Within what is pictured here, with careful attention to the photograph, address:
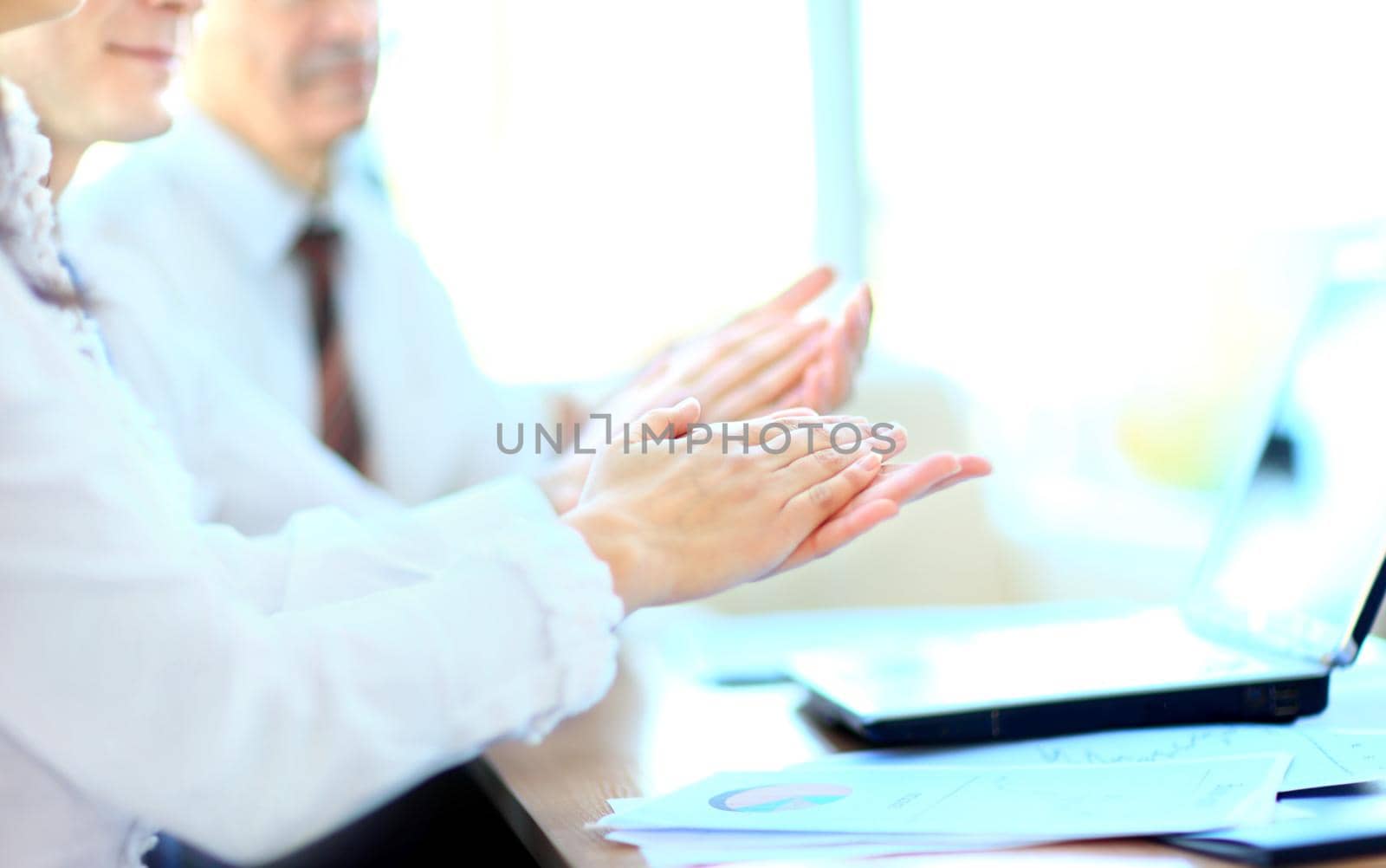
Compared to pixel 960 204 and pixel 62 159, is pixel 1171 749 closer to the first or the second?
pixel 62 159

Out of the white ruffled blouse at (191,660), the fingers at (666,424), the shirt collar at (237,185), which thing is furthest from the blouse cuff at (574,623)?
the shirt collar at (237,185)

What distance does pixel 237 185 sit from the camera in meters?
1.54

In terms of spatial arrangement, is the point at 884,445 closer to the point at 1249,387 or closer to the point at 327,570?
the point at 327,570

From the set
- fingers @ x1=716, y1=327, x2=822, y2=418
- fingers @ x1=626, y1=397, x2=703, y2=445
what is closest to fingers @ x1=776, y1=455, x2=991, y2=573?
fingers @ x1=626, y1=397, x2=703, y2=445

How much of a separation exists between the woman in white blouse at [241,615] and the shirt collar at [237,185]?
2.44 feet

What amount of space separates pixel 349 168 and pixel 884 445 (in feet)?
4.40

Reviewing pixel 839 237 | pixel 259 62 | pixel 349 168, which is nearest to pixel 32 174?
pixel 259 62

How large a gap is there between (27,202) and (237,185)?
0.80 metres

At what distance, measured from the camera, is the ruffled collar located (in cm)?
74

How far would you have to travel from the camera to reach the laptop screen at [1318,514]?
83cm

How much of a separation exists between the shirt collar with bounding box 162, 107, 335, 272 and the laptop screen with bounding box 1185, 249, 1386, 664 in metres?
1.12

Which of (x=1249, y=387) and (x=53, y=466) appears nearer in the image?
(x=53, y=466)

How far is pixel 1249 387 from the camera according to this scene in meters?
1.44

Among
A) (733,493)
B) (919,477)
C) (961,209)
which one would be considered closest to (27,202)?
(733,493)
